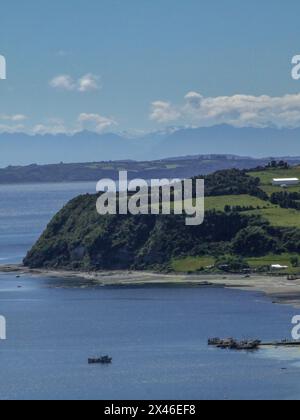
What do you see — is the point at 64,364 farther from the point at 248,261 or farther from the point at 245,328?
the point at 248,261

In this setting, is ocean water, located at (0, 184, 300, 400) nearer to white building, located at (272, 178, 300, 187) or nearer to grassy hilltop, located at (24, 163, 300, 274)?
grassy hilltop, located at (24, 163, 300, 274)

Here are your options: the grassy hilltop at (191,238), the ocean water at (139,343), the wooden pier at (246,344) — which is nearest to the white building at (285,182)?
the grassy hilltop at (191,238)

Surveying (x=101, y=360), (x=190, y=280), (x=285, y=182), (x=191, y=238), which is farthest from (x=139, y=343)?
(x=285, y=182)

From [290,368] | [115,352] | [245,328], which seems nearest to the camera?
[290,368]

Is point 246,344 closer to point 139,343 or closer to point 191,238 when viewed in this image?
point 139,343

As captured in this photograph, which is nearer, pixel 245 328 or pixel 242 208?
pixel 245 328
